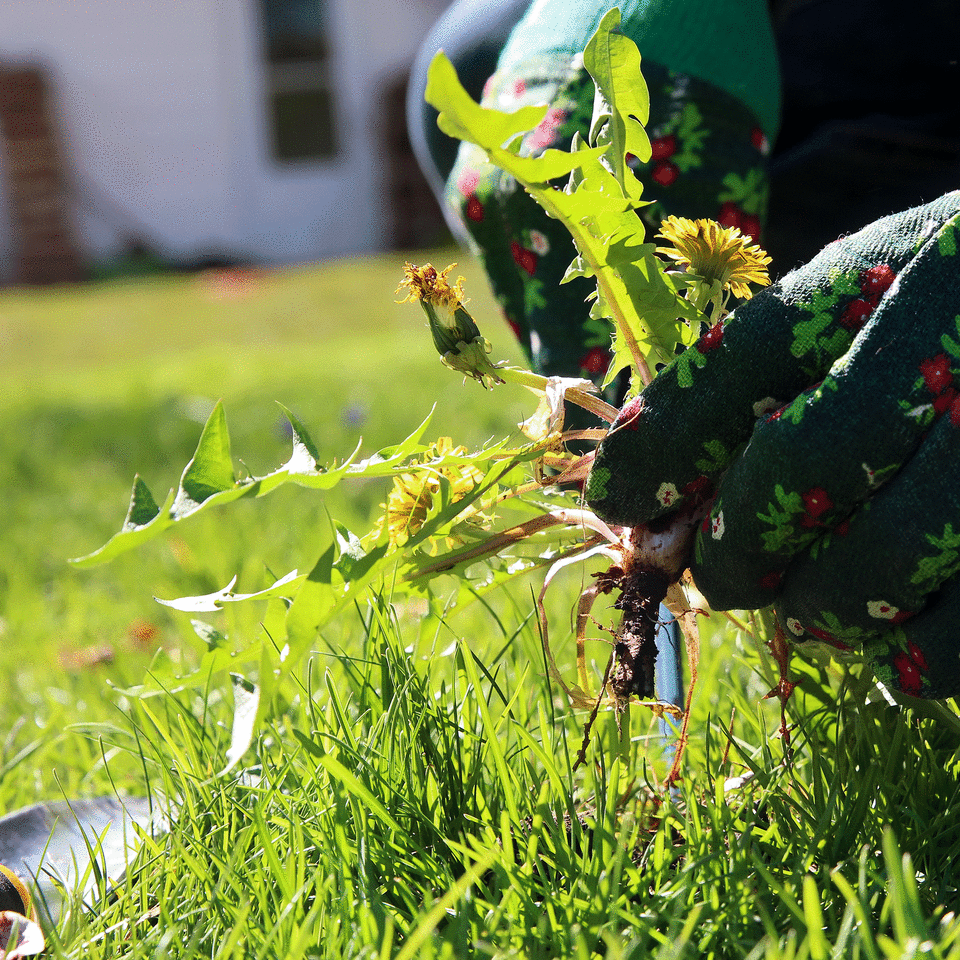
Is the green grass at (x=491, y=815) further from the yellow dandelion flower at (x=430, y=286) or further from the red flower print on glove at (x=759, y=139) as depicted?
the red flower print on glove at (x=759, y=139)

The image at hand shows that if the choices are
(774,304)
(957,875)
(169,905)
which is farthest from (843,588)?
(169,905)

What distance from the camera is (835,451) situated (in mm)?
741

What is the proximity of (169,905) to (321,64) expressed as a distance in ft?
41.7

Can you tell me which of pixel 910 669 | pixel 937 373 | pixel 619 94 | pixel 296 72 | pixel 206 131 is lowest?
pixel 206 131

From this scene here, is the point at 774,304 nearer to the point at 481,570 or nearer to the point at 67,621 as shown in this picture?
the point at 481,570

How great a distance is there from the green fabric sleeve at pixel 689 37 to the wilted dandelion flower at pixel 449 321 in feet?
1.63

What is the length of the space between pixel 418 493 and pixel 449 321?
0.16m

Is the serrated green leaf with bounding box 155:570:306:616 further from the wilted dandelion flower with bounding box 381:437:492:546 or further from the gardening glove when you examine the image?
the gardening glove

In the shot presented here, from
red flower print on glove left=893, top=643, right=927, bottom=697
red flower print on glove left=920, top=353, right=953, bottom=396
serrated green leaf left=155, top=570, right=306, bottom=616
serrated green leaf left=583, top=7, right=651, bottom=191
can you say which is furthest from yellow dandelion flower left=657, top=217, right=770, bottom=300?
serrated green leaf left=155, top=570, right=306, bottom=616

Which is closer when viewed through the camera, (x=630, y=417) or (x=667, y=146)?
(x=630, y=417)

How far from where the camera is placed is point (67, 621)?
6.63 feet

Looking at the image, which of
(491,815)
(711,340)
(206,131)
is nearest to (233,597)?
(491,815)

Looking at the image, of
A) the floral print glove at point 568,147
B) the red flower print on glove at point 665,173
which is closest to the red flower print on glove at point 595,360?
the floral print glove at point 568,147

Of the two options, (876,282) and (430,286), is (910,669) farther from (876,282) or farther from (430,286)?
(430,286)
